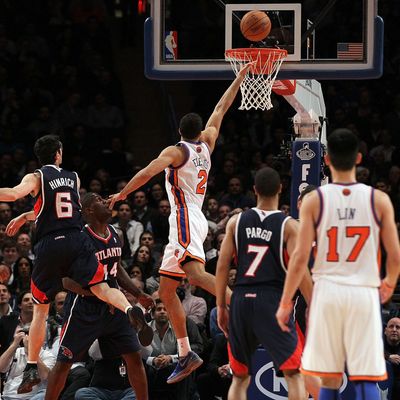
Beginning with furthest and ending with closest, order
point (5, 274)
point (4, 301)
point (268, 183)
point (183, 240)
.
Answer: point (5, 274), point (4, 301), point (183, 240), point (268, 183)

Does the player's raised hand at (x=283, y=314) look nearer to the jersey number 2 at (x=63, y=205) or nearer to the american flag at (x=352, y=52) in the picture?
the jersey number 2 at (x=63, y=205)

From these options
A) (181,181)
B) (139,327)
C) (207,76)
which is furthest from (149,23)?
(139,327)

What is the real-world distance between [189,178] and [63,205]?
1.23 metres

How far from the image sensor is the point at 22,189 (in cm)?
948

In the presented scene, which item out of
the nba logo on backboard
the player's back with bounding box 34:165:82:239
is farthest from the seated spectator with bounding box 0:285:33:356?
the nba logo on backboard

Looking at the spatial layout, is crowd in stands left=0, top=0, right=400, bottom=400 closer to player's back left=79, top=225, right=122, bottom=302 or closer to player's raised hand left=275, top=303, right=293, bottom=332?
player's back left=79, top=225, right=122, bottom=302

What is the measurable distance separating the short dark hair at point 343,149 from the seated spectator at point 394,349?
4998 mm

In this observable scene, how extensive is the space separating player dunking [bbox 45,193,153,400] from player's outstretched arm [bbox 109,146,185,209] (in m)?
0.56

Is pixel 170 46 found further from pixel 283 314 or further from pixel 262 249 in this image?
pixel 283 314

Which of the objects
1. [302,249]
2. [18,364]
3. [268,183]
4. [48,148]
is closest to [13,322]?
[18,364]

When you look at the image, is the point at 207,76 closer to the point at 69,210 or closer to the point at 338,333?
the point at 69,210

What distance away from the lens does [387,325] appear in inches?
477

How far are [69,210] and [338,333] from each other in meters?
3.52

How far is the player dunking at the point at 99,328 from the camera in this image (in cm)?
973
